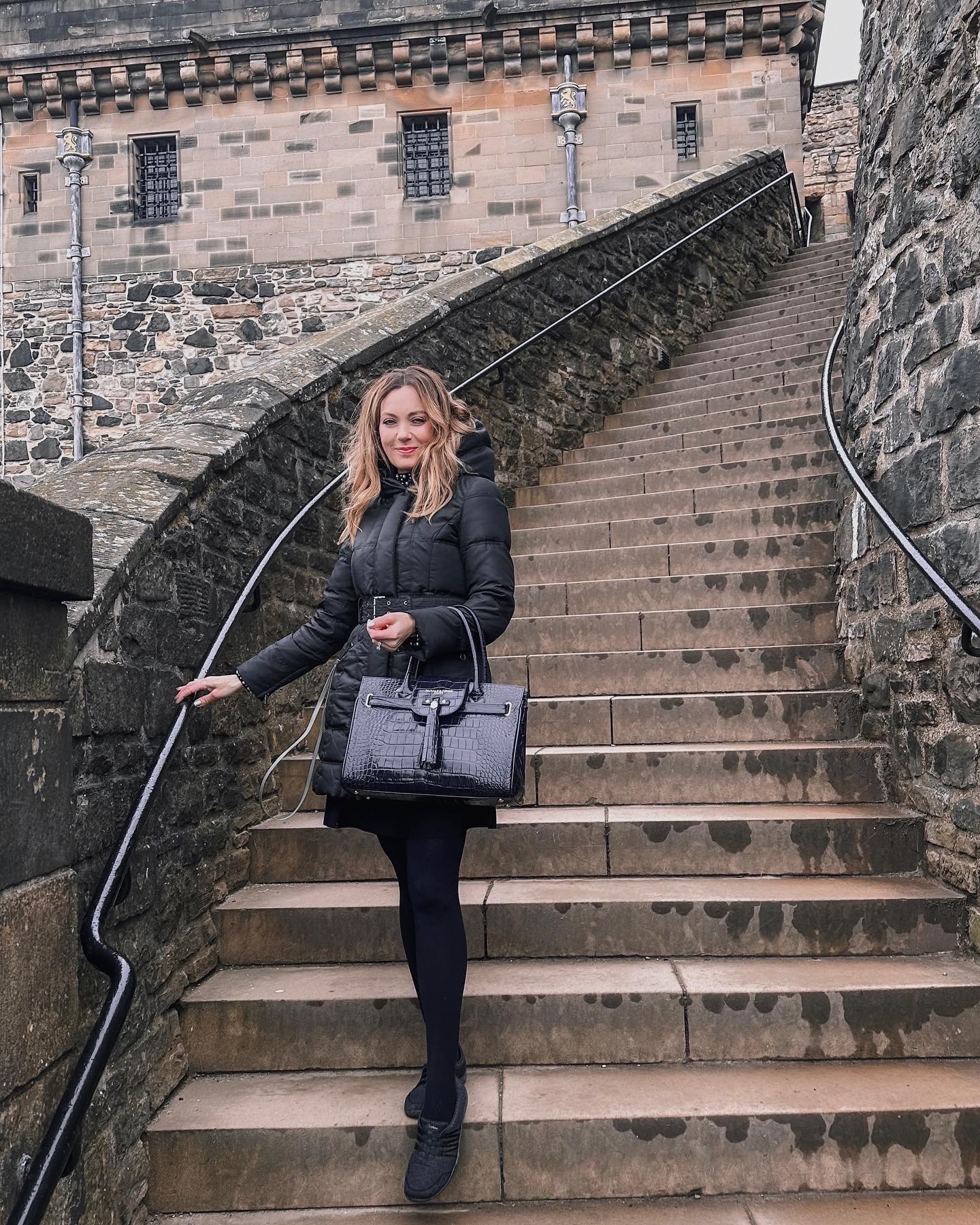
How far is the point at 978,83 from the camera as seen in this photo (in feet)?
9.68

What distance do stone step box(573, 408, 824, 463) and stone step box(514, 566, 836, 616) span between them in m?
1.57

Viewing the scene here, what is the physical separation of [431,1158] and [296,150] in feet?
48.2

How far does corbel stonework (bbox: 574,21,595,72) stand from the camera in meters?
13.5

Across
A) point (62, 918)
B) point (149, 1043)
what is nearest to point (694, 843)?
point (149, 1043)

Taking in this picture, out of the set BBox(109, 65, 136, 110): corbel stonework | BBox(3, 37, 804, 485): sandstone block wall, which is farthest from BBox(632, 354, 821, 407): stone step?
BBox(109, 65, 136, 110): corbel stonework

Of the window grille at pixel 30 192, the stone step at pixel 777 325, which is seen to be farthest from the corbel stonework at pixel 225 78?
the stone step at pixel 777 325

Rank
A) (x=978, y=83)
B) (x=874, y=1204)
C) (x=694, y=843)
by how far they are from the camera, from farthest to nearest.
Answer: (x=694, y=843) < (x=978, y=83) < (x=874, y=1204)

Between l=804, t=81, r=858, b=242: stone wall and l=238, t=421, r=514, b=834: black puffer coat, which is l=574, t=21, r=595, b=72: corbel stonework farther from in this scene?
l=238, t=421, r=514, b=834: black puffer coat

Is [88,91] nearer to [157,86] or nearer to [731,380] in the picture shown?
[157,86]

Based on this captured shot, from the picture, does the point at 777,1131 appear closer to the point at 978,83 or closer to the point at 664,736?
the point at 664,736

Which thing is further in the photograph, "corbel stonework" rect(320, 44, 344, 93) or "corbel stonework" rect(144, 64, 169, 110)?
"corbel stonework" rect(144, 64, 169, 110)

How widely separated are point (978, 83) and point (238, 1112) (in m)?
3.72

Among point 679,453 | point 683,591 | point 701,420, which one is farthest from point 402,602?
point 701,420

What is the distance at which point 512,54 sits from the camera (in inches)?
538
